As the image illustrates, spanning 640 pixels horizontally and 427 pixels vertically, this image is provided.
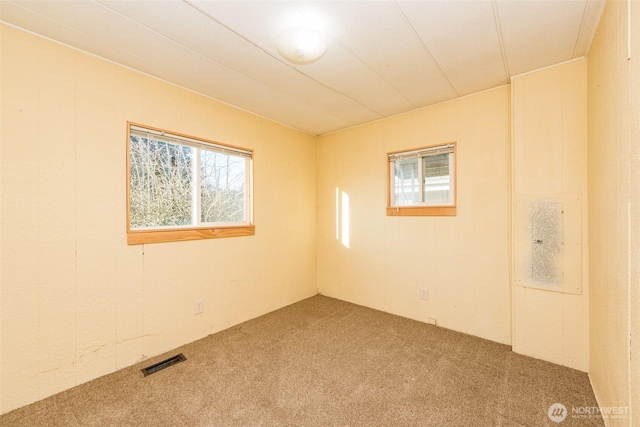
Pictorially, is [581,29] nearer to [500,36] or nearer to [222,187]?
[500,36]

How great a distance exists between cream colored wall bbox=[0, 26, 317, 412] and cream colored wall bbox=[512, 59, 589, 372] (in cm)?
270

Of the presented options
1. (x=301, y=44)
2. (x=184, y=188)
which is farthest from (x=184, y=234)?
(x=301, y=44)

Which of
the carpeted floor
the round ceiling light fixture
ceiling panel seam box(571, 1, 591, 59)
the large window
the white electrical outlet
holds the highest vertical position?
ceiling panel seam box(571, 1, 591, 59)

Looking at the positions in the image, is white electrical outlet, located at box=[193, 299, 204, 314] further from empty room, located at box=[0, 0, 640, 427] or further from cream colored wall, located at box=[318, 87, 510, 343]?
cream colored wall, located at box=[318, 87, 510, 343]

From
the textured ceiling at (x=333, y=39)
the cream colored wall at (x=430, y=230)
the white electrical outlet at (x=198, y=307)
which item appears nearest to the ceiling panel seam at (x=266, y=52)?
the textured ceiling at (x=333, y=39)

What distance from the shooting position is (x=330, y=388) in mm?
1813

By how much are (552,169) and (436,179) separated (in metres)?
0.98

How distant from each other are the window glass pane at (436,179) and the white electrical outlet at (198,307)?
255 centimetres

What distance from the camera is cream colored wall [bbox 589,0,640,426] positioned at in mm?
1086

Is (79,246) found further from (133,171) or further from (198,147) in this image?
(198,147)

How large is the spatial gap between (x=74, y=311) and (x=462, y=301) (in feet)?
10.6

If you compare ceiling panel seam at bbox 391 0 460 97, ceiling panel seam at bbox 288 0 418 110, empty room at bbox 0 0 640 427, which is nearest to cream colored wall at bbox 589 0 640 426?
empty room at bbox 0 0 640 427

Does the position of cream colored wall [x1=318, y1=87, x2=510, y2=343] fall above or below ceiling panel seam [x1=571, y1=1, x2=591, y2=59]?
below

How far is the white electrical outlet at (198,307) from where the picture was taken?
8.18 feet
